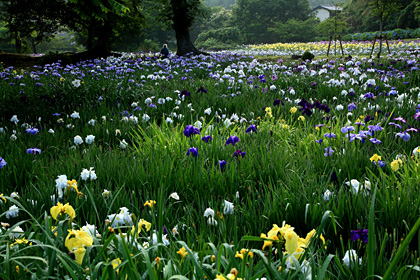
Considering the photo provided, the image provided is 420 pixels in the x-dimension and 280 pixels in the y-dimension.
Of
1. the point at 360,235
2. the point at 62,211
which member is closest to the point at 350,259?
the point at 360,235

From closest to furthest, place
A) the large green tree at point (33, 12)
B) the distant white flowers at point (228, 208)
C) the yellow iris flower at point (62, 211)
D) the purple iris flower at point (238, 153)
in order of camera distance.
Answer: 1. the yellow iris flower at point (62, 211)
2. the distant white flowers at point (228, 208)
3. the purple iris flower at point (238, 153)
4. the large green tree at point (33, 12)

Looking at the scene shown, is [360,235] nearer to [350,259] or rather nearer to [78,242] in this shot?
[350,259]

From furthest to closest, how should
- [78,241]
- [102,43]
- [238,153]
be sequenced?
[102,43] < [238,153] < [78,241]

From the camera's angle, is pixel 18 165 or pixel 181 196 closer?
A: pixel 181 196

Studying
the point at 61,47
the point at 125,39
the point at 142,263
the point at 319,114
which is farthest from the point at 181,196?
the point at 61,47

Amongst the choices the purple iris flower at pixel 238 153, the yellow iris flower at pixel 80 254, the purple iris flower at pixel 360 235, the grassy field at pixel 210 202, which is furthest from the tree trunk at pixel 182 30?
the yellow iris flower at pixel 80 254

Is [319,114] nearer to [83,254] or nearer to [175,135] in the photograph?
[175,135]

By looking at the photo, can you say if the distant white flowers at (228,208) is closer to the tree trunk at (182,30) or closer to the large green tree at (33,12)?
the tree trunk at (182,30)

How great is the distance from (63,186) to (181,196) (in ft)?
2.67

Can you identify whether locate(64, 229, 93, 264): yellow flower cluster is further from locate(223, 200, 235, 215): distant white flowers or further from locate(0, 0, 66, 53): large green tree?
locate(0, 0, 66, 53): large green tree

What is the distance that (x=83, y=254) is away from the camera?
1.16 m

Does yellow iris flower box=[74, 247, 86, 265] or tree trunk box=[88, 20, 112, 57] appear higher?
tree trunk box=[88, 20, 112, 57]

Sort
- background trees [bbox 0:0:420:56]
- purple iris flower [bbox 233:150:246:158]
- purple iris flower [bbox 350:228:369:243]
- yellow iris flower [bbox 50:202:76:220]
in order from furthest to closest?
background trees [bbox 0:0:420:56] → purple iris flower [bbox 233:150:246:158] → purple iris flower [bbox 350:228:369:243] → yellow iris flower [bbox 50:202:76:220]

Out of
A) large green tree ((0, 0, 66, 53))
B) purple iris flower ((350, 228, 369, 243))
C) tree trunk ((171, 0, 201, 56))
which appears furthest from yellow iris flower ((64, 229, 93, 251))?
large green tree ((0, 0, 66, 53))
